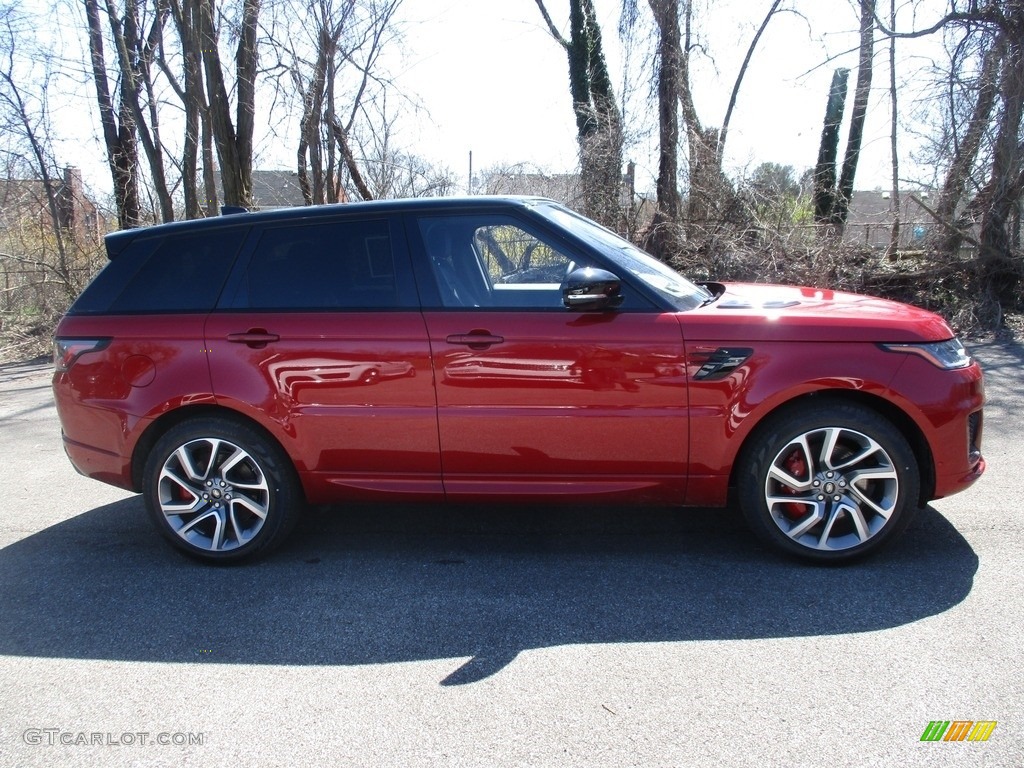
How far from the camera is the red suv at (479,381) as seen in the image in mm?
3680

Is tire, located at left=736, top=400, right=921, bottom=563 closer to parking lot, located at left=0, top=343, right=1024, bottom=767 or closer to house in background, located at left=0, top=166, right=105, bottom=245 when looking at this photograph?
parking lot, located at left=0, top=343, right=1024, bottom=767

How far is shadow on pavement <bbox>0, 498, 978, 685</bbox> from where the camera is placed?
10.8 ft

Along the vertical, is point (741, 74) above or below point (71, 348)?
above

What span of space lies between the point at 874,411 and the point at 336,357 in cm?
264

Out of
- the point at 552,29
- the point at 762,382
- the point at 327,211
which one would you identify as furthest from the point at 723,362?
the point at 552,29

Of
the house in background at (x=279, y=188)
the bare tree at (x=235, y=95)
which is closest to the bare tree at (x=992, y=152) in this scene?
the bare tree at (x=235, y=95)

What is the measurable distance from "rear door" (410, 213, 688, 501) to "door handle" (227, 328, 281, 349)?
0.84 m

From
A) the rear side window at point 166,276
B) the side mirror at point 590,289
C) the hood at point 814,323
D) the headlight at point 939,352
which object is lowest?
the headlight at point 939,352

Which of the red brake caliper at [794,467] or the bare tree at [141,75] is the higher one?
the bare tree at [141,75]

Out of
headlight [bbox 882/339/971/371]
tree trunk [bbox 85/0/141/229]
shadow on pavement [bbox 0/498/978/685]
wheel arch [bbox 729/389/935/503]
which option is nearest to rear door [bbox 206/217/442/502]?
shadow on pavement [bbox 0/498/978/685]

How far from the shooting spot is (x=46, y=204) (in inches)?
529

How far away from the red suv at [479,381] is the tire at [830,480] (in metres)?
0.01

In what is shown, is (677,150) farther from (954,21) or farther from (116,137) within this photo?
(116,137)

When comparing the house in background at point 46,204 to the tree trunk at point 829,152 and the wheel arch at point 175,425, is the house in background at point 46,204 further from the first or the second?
the tree trunk at point 829,152
